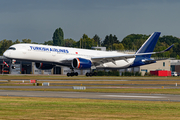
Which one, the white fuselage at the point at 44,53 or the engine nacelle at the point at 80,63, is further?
the engine nacelle at the point at 80,63

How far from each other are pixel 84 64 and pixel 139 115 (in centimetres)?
4704

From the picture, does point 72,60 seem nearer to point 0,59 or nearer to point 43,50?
point 43,50

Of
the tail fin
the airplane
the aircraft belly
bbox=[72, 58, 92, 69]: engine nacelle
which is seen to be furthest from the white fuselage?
the tail fin

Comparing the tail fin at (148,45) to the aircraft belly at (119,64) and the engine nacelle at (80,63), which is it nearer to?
the aircraft belly at (119,64)

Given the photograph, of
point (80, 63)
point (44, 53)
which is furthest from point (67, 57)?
point (44, 53)

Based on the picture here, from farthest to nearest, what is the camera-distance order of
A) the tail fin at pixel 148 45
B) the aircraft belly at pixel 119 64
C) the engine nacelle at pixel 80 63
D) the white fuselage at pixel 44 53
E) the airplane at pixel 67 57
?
the tail fin at pixel 148 45, the aircraft belly at pixel 119 64, the engine nacelle at pixel 80 63, the airplane at pixel 67 57, the white fuselage at pixel 44 53

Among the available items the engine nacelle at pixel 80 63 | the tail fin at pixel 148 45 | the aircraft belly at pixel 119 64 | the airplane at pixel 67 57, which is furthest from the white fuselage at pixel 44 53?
the tail fin at pixel 148 45

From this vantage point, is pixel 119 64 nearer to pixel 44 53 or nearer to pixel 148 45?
pixel 148 45

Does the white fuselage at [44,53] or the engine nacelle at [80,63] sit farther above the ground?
the white fuselage at [44,53]

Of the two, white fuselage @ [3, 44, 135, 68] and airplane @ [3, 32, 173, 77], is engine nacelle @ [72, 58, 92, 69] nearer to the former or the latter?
airplane @ [3, 32, 173, 77]

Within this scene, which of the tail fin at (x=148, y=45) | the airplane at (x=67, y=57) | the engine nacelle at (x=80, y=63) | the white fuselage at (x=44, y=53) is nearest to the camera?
the white fuselage at (x=44, y=53)

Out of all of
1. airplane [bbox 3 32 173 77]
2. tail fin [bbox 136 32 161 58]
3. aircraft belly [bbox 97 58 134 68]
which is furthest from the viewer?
tail fin [bbox 136 32 161 58]

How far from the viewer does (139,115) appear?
16922 mm

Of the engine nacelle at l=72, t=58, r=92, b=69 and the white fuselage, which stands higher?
the white fuselage
